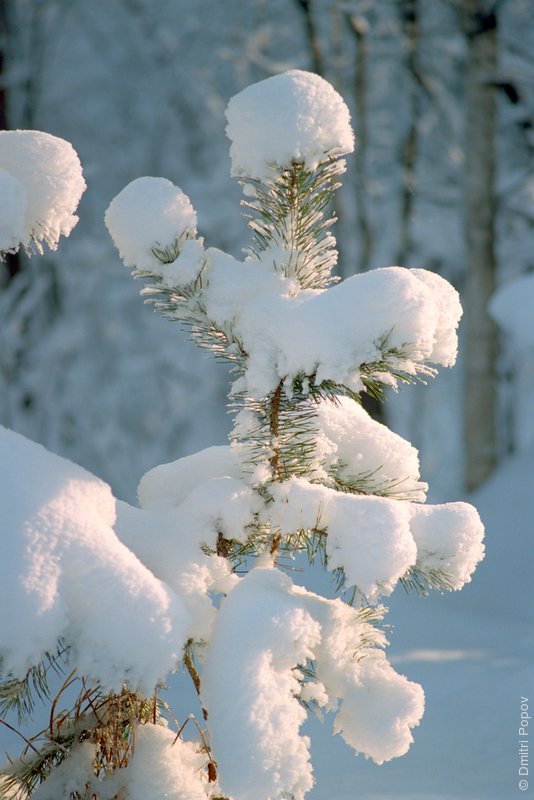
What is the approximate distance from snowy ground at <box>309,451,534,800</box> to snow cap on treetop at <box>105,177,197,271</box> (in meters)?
1.44

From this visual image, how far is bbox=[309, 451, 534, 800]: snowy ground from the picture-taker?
236 centimetres

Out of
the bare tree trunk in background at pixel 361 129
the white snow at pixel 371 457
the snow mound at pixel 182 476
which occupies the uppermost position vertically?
the bare tree trunk in background at pixel 361 129

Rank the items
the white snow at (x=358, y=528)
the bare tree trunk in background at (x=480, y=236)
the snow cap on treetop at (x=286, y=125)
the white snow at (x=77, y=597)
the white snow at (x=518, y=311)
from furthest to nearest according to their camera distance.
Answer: the bare tree trunk in background at (x=480, y=236), the white snow at (x=518, y=311), the snow cap on treetop at (x=286, y=125), the white snow at (x=358, y=528), the white snow at (x=77, y=597)

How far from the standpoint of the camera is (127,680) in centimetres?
132

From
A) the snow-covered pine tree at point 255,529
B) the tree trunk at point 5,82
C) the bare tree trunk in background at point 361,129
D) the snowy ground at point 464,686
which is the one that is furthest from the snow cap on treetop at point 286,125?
the tree trunk at point 5,82

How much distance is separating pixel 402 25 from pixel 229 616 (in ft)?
22.2

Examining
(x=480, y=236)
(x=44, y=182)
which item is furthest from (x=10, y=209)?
(x=480, y=236)

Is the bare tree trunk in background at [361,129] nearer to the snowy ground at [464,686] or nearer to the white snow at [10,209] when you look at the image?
the snowy ground at [464,686]

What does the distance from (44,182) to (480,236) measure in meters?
5.01

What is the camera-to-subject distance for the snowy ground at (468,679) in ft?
7.75

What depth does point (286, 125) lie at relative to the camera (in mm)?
1531

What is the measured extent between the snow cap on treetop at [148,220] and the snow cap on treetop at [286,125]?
14 centimetres

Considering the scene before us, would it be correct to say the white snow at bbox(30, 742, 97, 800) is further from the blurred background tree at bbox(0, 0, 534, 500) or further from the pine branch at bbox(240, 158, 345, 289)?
the blurred background tree at bbox(0, 0, 534, 500)

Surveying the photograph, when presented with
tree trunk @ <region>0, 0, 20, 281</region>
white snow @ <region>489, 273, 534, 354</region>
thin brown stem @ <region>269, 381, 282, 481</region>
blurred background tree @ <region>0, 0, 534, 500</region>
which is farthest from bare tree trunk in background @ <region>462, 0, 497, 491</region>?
thin brown stem @ <region>269, 381, 282, 481</region>
